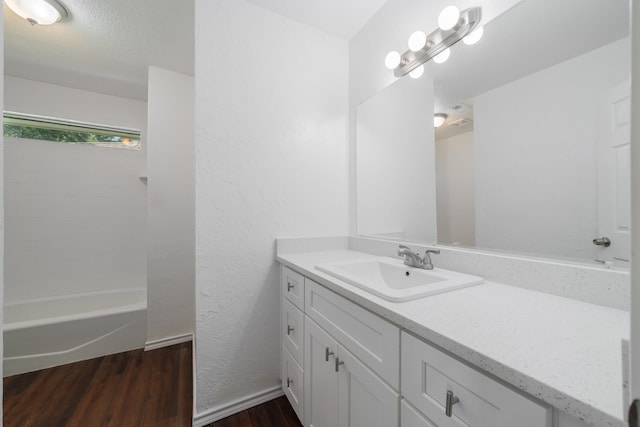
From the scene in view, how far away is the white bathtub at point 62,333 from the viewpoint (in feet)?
5.76

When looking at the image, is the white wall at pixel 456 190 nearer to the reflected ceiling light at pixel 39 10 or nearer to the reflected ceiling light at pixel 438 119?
the reflected ceiling light at pixel 438 119

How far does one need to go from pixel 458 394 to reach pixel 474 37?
1.35 m

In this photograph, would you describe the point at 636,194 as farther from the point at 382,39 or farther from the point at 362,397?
the point at 382,39

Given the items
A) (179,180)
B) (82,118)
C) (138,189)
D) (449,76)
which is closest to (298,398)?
(449,76)

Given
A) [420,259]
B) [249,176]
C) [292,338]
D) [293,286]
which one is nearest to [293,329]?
[292,338]

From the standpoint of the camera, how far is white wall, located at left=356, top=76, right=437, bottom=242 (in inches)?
52.4

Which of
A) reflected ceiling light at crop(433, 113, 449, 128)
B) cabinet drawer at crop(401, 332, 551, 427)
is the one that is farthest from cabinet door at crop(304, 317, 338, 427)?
reflected ceiling light at crop(433, 113, 449, 128)

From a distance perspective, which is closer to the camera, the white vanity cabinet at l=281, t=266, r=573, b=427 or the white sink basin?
the white vanity cabinet at l=281, t=266, r=573, b=427

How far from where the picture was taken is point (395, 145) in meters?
1.54

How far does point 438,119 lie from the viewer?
1244mm

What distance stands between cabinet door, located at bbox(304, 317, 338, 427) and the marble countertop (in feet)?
0.94

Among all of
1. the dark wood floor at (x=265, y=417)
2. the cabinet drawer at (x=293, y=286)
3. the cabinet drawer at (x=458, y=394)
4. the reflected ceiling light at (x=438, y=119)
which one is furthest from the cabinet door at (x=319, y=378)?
the reflected ceiling light at (x=438, y=119)

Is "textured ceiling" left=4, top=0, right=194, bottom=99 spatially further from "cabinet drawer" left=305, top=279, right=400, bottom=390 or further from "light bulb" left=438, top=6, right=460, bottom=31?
"cabinet drawer" left=305, top=279, right=400, bottom=390

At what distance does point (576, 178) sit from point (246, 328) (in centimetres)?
161
